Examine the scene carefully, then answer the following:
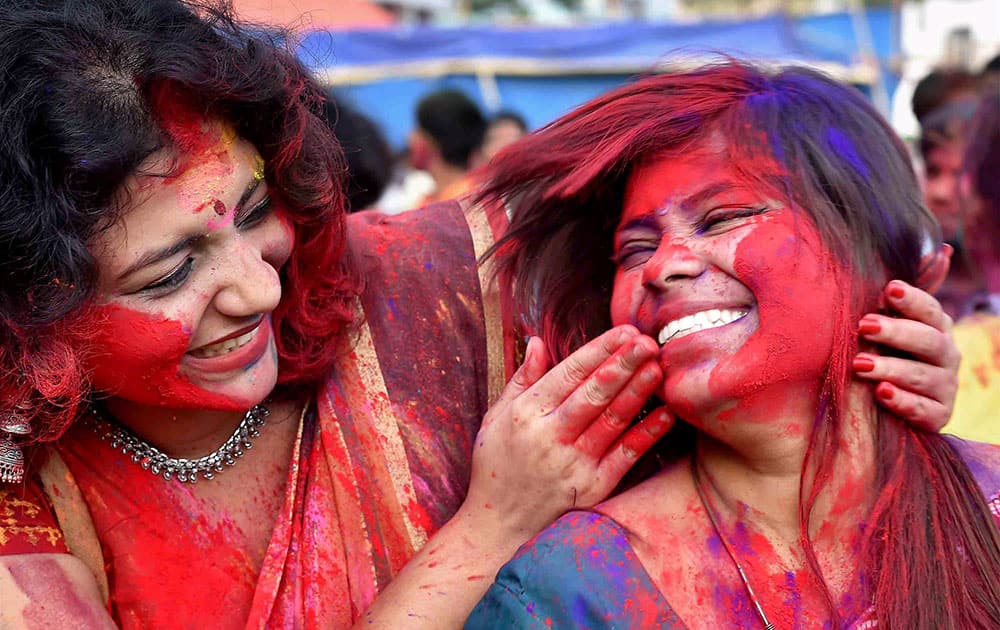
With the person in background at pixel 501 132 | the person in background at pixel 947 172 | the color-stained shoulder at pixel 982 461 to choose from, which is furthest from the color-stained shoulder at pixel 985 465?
the person in background at pixel 501 132

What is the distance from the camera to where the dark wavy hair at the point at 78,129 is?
4.94ft

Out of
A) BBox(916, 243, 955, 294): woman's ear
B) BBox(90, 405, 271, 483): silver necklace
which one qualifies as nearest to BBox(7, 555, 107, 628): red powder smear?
BBox(90, 405, 271, 483): silver necklace

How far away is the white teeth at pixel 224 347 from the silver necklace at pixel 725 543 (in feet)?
2.42

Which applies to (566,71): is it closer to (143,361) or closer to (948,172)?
(948,172)

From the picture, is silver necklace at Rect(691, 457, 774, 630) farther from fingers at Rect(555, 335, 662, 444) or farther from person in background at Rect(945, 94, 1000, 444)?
person in background at Rect(945, 94, 1000, 444)

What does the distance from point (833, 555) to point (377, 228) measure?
1.02 meters

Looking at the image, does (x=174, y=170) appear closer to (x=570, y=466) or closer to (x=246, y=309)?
(x=246, y=309)

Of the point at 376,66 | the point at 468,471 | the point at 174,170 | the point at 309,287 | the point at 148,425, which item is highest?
the point at 174,170

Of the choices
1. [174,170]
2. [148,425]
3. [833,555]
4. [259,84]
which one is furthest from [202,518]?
[833,555]

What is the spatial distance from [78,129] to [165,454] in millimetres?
624

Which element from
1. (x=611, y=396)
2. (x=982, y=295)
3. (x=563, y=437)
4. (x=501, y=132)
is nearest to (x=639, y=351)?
(x=611, y=396)

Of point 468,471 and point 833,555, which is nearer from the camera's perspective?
point 833,555

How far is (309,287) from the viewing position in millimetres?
1933

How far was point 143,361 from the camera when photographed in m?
1.65
